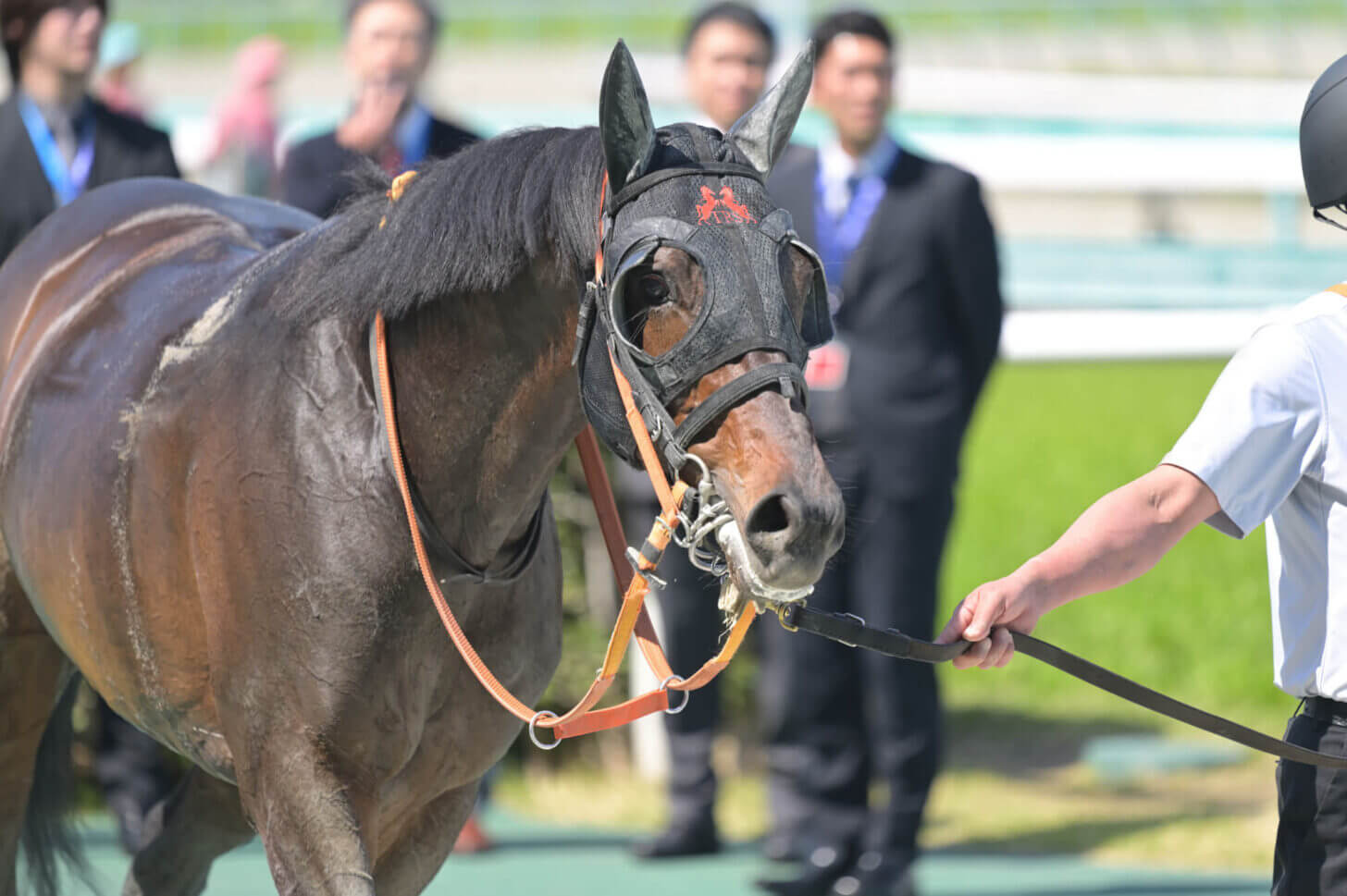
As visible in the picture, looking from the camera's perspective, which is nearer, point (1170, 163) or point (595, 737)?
point (595, 737)

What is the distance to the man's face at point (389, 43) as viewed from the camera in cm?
555

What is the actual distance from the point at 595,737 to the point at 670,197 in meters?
4.44

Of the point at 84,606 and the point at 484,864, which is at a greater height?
the point at 84,606

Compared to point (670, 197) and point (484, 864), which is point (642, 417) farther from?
point (484, 864)

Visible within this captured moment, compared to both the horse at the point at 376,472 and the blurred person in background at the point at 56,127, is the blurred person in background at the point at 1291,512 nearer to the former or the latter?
the horse at the point at 376,472

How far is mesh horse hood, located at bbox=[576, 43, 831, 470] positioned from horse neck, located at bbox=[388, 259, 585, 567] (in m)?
0.23

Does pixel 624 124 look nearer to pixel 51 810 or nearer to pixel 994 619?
pixel 994 619

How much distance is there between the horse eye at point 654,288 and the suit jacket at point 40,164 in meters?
3.03

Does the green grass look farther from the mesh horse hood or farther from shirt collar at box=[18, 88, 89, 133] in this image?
the mesh horse hood

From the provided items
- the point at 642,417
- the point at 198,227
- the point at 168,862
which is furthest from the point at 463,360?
the point at 168,862

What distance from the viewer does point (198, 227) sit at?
13.1 ft

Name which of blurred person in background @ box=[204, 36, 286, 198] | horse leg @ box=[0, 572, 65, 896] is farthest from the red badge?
blurred person in background @ box=[204, 36, 286, 198]

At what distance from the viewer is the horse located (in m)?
2.60

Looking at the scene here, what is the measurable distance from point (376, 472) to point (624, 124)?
2.48 feet
